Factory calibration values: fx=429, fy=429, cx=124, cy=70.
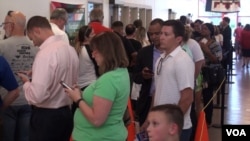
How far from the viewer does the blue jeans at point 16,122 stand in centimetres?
388

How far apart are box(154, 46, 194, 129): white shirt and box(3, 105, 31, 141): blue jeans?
1499 mm

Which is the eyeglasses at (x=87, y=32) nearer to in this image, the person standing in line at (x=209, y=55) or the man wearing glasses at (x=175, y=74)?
the man wearing glasses at (x=175, y=74)

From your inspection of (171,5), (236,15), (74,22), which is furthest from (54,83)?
(236,15)

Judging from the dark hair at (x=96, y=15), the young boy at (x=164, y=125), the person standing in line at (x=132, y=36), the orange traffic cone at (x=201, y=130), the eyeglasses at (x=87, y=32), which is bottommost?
the orange traffic cone at (x=201, y=130)

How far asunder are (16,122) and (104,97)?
1.81m

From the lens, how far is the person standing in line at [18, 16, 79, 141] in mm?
2881

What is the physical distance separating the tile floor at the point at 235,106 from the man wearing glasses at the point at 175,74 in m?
2.81

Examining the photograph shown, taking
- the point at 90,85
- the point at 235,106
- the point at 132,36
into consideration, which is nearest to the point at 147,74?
the point at 90,85

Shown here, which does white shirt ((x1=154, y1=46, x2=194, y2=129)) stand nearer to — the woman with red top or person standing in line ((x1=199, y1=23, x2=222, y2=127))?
person standing in line ((x1=199, y1=23, x2=222, y2=127))

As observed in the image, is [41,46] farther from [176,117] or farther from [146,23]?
[146,23]

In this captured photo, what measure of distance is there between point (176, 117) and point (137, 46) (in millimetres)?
4166

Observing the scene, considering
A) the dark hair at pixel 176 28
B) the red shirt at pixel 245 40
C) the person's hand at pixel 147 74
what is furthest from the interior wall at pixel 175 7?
the dark hair at pixel 176 28

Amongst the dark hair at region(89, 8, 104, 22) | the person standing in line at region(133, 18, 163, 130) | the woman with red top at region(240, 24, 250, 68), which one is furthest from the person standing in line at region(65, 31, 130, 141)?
the woman with red top at region(240, 24, 250, 68)

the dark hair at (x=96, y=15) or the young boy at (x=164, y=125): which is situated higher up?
the dark hair at (x=96, y=15)
